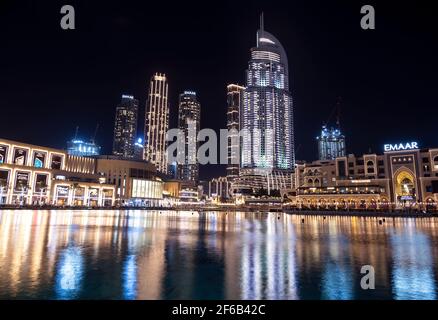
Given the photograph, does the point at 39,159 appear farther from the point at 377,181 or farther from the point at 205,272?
the point at 205,272

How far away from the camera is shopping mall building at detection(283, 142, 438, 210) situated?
424ft

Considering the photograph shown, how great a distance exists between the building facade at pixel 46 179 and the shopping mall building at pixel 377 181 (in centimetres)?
11232

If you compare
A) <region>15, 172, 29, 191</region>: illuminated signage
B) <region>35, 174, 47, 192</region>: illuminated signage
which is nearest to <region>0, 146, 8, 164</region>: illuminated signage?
<region>15, 172, 29, 191</region>: illuminated signage

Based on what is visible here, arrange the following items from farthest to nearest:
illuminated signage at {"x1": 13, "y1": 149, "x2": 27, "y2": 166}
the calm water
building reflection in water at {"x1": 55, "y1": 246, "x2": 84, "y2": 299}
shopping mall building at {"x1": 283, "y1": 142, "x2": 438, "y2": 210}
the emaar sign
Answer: illuminated signage at {"x1": 13, "y1": 149, "x2": 27, "y2": 166} → the emaar sign → shopping mall building at {"x1": 283, "y1": 142, "x2": 438, "y2": 210} → the calm water → building reflection in water at {"x1": 55, "y1": 246, "x2": 84, "y2": 299}

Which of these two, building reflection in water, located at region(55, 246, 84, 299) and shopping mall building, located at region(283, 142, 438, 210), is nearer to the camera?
building reflection in water, located at region(55, 246, 84, 299)

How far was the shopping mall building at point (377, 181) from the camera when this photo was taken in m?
129

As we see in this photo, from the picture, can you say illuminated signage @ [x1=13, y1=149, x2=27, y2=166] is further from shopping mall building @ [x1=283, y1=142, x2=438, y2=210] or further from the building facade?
shopping mall building @ [x1=283, y1=142, x2=438, y2=210]

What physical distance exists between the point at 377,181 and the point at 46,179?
15260cm

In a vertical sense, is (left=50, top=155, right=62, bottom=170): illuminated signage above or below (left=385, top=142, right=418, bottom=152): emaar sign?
below

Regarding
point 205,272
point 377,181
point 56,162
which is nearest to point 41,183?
point 56,162

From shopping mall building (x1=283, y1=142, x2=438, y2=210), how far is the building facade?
4422 inches

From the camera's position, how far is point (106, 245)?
26.0 metres

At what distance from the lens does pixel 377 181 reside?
461 ft

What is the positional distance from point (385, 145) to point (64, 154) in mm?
157155
